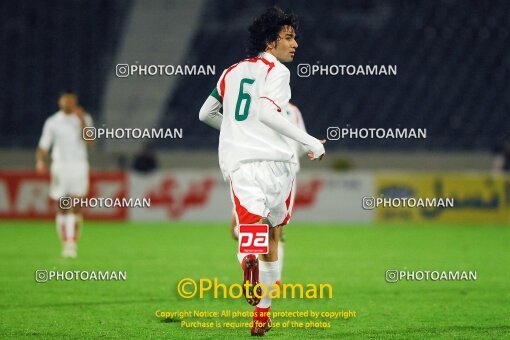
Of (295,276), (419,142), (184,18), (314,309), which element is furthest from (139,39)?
(314,309)

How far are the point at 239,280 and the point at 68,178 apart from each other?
410cm

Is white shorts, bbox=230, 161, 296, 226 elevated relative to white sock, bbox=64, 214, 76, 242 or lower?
lower

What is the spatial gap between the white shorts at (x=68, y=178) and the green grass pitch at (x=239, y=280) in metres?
0.87

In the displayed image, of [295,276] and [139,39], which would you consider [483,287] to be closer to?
[295,276]

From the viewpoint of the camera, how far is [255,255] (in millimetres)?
5914

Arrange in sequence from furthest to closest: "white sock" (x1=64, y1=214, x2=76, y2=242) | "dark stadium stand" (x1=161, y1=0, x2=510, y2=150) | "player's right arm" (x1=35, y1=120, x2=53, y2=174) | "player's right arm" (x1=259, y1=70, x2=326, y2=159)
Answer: "dark stadium stand" (x1=161, y1=0, x2=510, y2=150)
"player's right arm" (x1=35, y1=120, x2=53, y2=174)
"white sock" (x1=64, y1=214, x2=76, y2=242)
"player's right arm" (x1=259, y1=70, x2=326, y2=159)

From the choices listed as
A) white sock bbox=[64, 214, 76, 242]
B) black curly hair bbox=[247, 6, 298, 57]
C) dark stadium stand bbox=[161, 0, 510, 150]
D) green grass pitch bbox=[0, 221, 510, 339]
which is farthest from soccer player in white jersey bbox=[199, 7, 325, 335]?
dark stadium stand bbox=[161, 0, 510, 150]

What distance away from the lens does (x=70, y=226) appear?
12.8 m

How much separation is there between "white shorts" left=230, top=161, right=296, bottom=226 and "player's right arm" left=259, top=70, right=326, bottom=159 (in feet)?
1.05

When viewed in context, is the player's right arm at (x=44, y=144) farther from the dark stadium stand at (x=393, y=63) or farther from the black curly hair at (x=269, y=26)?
the dark stadium stand at (x=393, y=63)

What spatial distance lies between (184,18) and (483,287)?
2035 cm

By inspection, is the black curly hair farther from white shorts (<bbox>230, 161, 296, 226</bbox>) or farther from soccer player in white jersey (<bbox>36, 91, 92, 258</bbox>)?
soccer player in white jersey (<bbox>36, 91, 92, 258</bbox>)

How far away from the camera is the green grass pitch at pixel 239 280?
22.0ft

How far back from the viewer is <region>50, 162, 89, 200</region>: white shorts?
13266 mm
